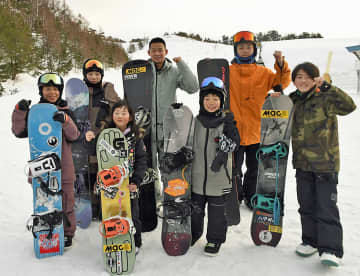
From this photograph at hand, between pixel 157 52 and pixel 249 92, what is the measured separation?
3.72ft

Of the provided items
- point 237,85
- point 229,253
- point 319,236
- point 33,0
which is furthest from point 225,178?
point 33,0

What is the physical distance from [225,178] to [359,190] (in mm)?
2965

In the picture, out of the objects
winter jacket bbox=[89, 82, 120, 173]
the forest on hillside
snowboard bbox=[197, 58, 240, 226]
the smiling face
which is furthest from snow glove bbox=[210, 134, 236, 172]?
the forest on hillside

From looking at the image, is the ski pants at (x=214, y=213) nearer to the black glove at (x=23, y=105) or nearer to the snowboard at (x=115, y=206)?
the snowboard at (x=115, y=206)

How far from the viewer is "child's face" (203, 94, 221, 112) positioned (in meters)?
2.37

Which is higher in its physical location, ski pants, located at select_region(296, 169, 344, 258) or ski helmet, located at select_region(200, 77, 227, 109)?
ski helmet, located at select_region(200, 77, 227, 109)

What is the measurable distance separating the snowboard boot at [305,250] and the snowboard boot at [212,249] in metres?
0.73

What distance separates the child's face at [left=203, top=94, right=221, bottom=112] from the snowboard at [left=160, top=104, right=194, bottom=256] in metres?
0.18

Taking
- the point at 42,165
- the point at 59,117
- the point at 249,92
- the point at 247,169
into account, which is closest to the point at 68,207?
the point at 42,165

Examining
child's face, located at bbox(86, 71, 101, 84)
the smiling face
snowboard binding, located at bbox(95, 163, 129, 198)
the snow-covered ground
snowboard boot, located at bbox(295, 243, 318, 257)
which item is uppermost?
the smiling face

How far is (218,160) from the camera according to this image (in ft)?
7.56

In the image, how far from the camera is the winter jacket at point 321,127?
2137 mm

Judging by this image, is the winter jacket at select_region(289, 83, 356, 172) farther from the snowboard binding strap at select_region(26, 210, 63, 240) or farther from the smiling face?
the snowboard binding strap at select_region(26, 210, 63, 240)

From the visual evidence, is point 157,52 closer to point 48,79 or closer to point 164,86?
point 164,86
